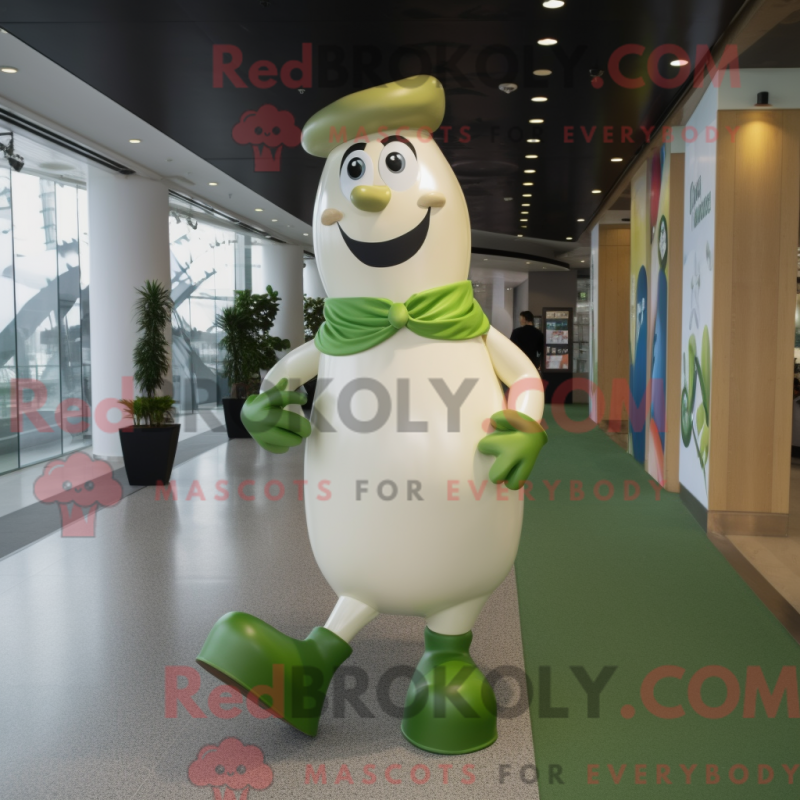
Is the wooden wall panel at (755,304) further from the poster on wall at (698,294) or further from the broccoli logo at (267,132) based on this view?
the broccoli logo at (267,132)

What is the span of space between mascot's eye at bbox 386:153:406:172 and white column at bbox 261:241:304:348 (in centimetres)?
1228

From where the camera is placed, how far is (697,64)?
4.94 m

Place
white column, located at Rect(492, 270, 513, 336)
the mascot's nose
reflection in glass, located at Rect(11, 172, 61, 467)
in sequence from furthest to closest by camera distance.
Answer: white column, located at Rect(492, 270, 513, 336)
reflection in glass, located at Rect(11, 172, 61, 467)
the mascot's nose

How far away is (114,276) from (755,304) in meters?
6.19

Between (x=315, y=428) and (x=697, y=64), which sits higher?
(x=697, y=64)

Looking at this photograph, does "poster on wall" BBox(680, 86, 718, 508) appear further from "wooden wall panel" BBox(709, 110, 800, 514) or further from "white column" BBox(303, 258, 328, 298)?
"white column" BBox(303, 258, 328, 298)

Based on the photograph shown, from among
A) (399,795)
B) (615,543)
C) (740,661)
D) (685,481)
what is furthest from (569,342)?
(399,795)

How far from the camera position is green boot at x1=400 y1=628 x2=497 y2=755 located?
98.7 inches

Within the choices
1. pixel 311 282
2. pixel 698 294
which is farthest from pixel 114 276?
pixel 311 282

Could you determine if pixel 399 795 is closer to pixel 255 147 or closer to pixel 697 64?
pixel 697 64

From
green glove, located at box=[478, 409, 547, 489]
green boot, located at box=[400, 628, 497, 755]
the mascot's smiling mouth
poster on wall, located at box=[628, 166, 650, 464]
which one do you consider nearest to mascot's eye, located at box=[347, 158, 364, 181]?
the mascot's smiling mouth

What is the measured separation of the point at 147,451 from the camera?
676cm

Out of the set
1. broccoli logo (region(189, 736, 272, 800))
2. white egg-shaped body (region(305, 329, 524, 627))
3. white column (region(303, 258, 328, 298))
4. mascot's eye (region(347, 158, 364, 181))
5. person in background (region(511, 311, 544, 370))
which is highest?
white column (region(303, 258, 328, 298))

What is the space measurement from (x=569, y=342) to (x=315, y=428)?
14561mm
